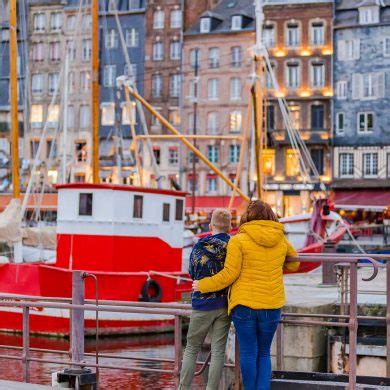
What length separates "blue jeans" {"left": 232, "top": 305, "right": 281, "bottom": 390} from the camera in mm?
7973

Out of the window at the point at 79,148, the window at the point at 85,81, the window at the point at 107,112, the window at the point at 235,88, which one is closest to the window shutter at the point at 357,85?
the window at the point at 235,88

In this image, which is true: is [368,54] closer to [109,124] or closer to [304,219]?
[109,124]

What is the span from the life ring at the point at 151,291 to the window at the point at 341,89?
3960 centimetres

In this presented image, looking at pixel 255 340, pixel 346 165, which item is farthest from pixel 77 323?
pixel 346 165

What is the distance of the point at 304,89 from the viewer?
205ft

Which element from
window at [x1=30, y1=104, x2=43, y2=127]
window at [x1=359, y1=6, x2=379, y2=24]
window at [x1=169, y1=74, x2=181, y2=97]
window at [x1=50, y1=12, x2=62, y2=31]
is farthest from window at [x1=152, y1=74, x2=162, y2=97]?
window at [x1=359, y1=6, x2=379, y2=24]

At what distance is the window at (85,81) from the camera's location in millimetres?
70250

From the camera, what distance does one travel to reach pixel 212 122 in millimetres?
65812

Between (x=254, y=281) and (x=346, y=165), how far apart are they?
179 ft

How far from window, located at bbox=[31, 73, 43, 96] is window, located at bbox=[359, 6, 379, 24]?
78.9 ft

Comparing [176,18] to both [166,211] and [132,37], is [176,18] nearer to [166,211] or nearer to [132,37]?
[132,37]

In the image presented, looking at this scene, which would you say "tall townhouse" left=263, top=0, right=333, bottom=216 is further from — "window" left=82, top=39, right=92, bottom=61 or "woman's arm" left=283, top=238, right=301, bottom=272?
"woman's arm" left=283, top=238, right=301, bottom=272

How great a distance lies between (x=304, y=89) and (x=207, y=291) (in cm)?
5534

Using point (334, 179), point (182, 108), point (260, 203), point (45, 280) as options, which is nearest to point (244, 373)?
point (260, 203)
